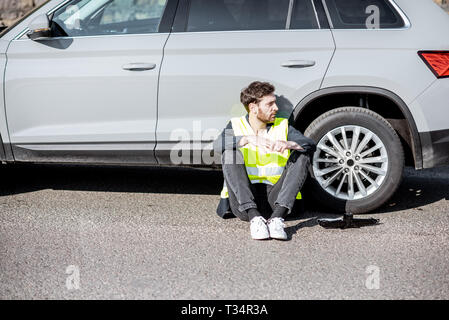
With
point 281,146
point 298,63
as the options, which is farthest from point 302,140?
point 298,63

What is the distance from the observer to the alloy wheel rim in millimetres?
5246

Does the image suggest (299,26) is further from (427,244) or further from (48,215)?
(48,215)

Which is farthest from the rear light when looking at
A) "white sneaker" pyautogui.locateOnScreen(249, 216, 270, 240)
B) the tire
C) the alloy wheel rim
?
"white sneaker" pyautogui.locateOnScreen(249, 216, 270, 240)

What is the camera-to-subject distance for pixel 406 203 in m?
5.81

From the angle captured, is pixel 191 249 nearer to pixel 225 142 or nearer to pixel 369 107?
pixel 225 142

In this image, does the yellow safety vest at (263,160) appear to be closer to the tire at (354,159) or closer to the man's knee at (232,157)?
the man's knee at (232,157)

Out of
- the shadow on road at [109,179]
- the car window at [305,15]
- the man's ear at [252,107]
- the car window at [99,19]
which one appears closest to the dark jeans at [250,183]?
the man's ear at [252,107]

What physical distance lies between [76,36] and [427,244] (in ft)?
10.5

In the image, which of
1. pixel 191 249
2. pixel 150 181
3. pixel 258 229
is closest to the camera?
pixel 191 249

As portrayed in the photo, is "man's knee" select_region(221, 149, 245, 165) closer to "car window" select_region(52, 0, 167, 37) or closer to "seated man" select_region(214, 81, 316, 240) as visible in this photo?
"seated man" select_region(214, 81, 316, 240)

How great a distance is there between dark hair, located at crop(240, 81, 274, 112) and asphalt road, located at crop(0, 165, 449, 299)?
963mm

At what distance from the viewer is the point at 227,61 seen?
5.20 meters

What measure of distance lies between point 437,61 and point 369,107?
0.70 metres
